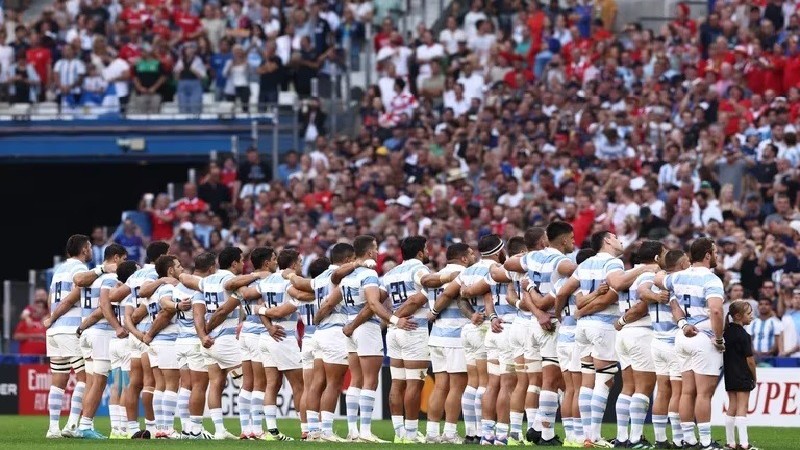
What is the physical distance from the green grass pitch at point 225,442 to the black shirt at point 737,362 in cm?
172

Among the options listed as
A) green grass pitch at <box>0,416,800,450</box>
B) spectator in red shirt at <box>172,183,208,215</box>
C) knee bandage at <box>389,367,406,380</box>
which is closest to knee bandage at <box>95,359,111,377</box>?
green grass pitch at <box>0,416,800,450</box>

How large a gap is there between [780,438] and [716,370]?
467cm

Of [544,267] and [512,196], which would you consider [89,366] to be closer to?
[544,267]

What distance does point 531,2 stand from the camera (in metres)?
35.7

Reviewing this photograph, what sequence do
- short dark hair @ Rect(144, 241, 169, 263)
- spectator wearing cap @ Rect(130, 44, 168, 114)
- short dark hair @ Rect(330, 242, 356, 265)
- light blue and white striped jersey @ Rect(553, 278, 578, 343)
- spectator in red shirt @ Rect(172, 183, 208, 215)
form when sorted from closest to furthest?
light blue and white striped jersey @ Rect(553, 278, 578, 343) → short dark hair @ Rect(330, 242, 356, 265) → short dark hair @ Rect(144, 241, 169, 263) → spectator in red shirt @ Rect(172, 183, 208, 215) → spectator wearing cap @ Rect(130, 44, 168, 114)

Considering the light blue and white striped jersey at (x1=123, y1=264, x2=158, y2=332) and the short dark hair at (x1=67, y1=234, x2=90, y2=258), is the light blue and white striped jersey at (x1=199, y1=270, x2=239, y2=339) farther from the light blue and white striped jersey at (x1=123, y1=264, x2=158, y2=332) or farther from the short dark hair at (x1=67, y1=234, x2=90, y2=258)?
the short dark hair at (x1=67, y1=234, x2=90, y2=258)

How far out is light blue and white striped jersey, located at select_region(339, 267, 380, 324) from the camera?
2075 centimetres

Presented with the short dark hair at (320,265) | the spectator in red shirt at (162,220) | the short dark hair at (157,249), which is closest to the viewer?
the short dark hair at (320,265)

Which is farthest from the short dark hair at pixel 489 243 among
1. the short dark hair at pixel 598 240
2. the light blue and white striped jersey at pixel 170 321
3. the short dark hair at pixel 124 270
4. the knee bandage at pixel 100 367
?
the knee bandage at pixel 100 367

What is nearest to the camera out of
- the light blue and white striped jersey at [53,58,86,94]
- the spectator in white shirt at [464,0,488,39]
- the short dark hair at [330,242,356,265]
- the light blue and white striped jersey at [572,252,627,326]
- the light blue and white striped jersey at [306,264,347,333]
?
the light blue and white striped jersey at [572,252,627,326]

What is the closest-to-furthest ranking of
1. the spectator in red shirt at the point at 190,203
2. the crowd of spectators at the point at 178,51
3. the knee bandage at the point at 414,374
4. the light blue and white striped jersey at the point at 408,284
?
the light blue and white striped jersey at the point at 408,284, the knee bandage at the point at 414,374, the spectator in red shirt at the point at 190,203, the crowd of spectators at the point at 178,51

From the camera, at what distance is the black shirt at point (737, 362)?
63.3 feet

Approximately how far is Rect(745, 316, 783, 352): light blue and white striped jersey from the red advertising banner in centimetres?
1177

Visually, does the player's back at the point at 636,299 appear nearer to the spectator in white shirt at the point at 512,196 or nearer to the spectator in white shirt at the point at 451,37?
the spectator in white shirt at the point at 512,196
